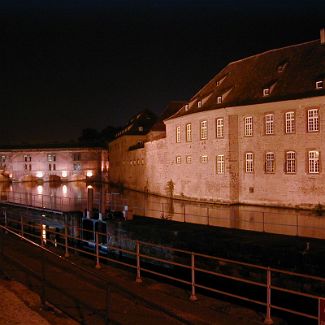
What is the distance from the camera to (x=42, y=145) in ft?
333

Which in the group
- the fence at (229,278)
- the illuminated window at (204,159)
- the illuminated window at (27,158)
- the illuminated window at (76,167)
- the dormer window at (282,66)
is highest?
the dormer window at (282,66)

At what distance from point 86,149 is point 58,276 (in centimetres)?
8807

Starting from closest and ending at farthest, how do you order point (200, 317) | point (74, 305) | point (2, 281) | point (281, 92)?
point (200, 317) → point (74, 305) → point (2, 281) → point (281, 92)

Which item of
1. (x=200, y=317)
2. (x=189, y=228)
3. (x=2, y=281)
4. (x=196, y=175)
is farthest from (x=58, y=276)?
(x=196, y=175)

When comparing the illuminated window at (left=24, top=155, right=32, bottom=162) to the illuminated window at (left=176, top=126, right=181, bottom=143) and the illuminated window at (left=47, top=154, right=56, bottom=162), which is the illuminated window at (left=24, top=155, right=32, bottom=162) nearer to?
the illuminated window at (left=47, top=154, right=56, bottom=162)

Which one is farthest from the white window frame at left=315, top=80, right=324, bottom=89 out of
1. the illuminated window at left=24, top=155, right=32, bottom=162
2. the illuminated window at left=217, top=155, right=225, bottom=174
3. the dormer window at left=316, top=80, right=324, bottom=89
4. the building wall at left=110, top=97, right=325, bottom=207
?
the illuminated window at left=24, top=155, right=32, bottom=162

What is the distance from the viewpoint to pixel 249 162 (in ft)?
116

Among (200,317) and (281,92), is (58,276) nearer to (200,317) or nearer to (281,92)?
(200,317)

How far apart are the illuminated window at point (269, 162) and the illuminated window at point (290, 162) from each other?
113 cm

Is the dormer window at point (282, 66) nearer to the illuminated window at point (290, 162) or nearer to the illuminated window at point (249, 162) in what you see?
the illuminated window at point (249, 162)

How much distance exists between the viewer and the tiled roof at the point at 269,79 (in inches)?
1298

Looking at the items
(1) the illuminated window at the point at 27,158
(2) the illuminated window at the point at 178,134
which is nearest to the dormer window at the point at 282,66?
(2) the illuminated window at the point at 178,134

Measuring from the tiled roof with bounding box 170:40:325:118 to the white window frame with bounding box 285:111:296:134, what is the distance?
109cm

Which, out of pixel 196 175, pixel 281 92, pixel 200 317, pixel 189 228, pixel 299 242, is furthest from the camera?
pixel 196 175
